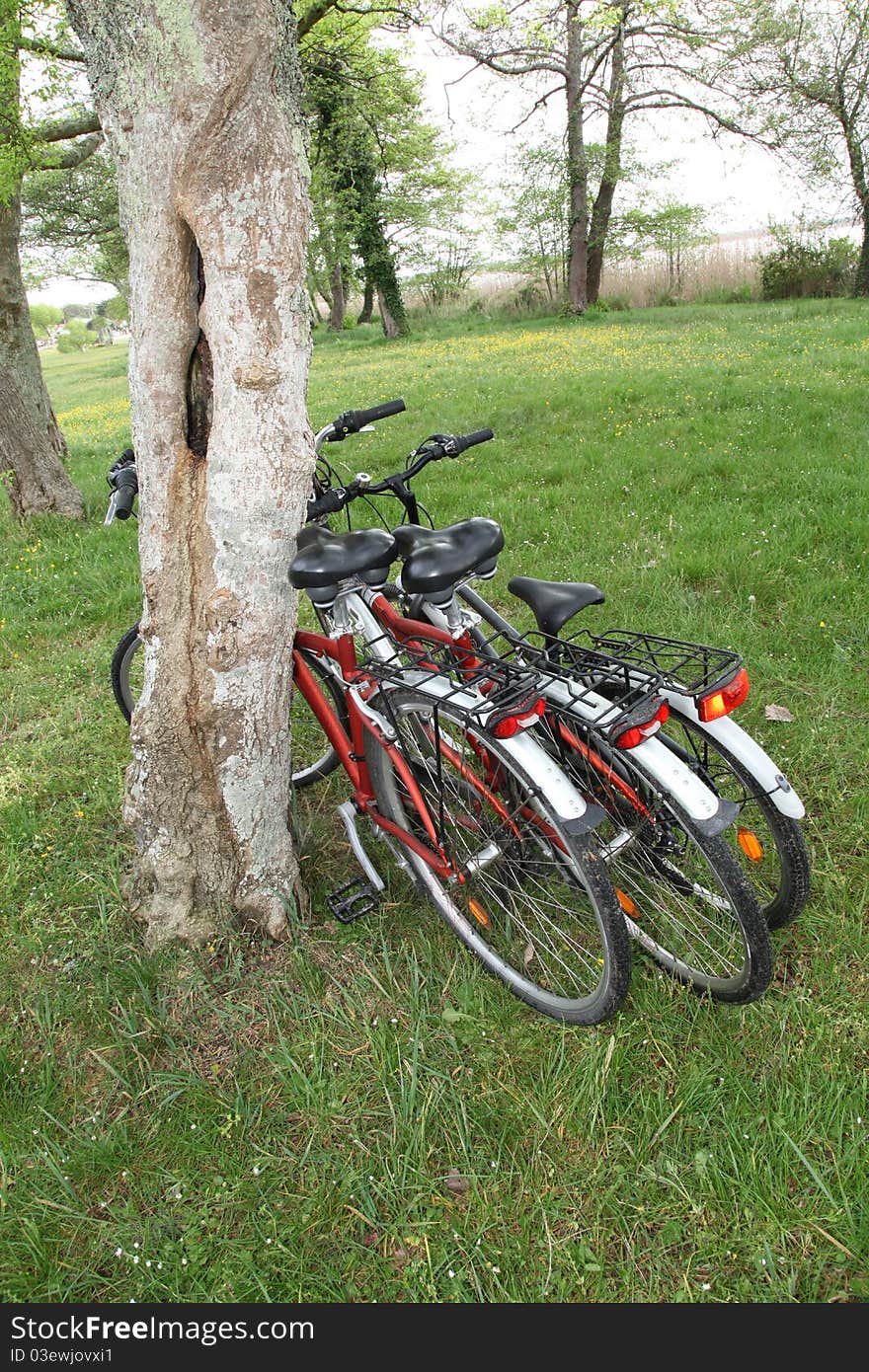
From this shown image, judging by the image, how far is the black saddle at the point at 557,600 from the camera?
2.36 metres

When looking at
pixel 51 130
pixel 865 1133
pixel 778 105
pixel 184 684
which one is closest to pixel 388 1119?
pixel 865 1133

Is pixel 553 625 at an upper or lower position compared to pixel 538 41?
lower

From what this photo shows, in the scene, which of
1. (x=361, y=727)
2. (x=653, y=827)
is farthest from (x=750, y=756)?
(x=361, y=727)

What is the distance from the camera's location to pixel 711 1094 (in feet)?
6.66

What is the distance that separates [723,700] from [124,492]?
7.23ft

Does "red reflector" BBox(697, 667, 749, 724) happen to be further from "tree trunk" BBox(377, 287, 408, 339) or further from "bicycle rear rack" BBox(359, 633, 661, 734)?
"tree trunk" BBox(377, 287, 408, 339)

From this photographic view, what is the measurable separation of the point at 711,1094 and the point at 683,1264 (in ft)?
1.28

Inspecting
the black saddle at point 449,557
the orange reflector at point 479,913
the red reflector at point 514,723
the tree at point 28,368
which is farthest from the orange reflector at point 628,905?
the tree at point 28,368

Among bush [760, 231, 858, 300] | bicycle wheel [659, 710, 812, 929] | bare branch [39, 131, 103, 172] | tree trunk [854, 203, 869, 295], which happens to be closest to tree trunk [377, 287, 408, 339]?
bush [760, 231, 858, 300]

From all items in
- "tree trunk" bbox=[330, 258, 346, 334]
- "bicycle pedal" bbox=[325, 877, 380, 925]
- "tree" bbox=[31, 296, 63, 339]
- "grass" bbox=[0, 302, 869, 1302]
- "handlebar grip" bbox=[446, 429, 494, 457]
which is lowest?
"grass" bbox=[0, 302, 869, 1302]

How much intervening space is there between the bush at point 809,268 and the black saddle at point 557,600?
19.7m

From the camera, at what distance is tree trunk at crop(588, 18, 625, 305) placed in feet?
66.2

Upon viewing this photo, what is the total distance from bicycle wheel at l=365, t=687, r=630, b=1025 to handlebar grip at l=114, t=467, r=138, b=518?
1.28m

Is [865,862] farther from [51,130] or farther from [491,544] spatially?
[51,130]
